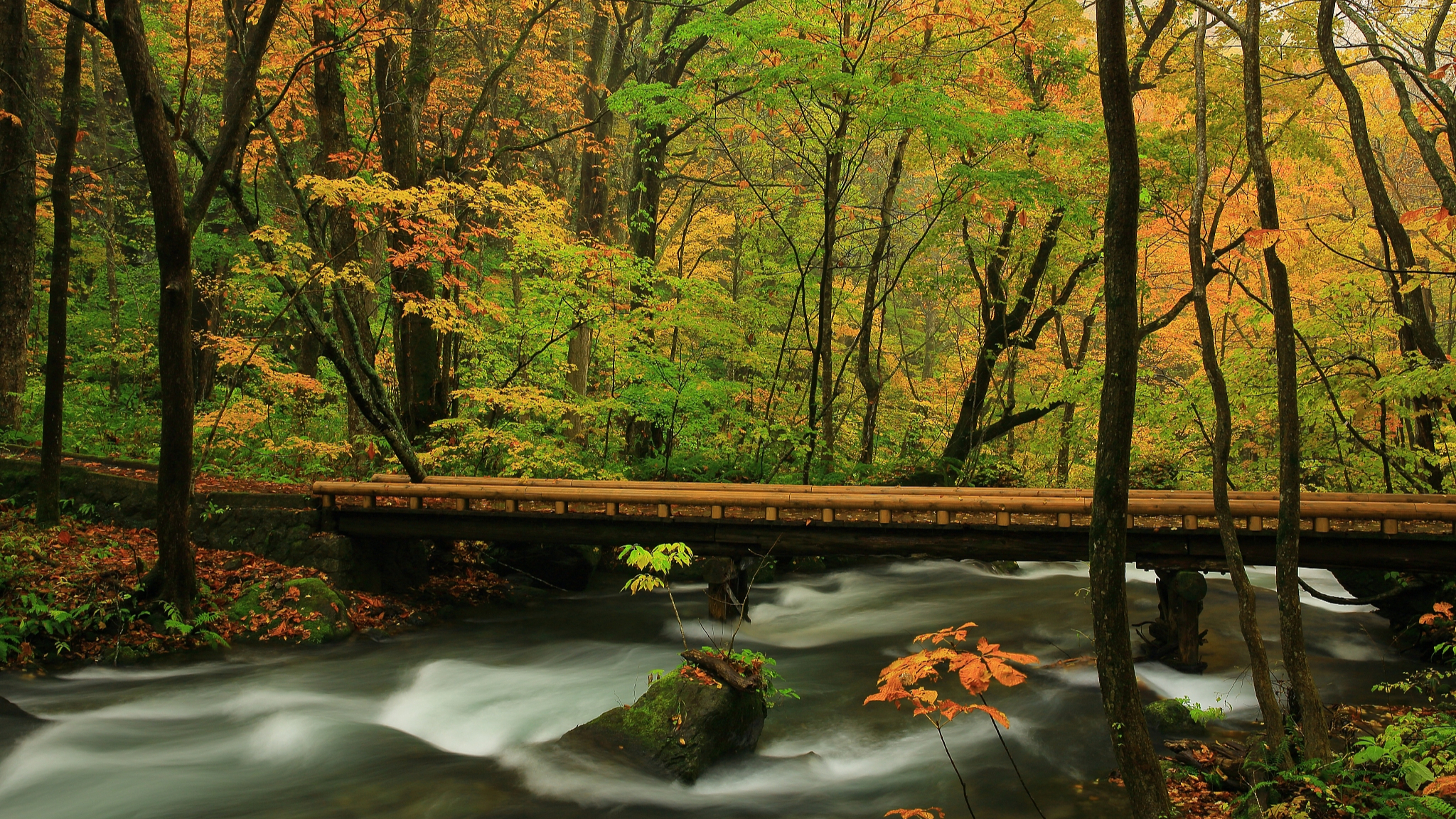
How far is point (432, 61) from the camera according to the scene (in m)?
11.6

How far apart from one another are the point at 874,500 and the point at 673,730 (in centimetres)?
326

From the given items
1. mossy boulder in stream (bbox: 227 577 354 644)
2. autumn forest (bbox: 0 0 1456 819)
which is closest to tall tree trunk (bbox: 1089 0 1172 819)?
autumn forest (bbox: 0 0 1456 819)

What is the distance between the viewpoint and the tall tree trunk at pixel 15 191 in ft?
32.9

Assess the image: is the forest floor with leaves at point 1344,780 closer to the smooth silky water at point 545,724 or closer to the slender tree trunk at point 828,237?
the smooth silky water at point 545,724

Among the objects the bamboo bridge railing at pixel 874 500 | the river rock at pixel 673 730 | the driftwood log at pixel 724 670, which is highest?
the bamboo bridge railing at pixel 874 500

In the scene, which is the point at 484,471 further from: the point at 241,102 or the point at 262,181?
the point at 262,181

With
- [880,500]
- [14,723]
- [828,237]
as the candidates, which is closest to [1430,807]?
[880,500]

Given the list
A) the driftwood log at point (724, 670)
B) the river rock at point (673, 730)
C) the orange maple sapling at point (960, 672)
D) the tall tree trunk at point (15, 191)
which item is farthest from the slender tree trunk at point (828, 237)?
the tall tree trunk at point (15, 191)

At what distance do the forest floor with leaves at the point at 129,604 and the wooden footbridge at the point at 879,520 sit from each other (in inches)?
39.4

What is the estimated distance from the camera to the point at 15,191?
1028 cm

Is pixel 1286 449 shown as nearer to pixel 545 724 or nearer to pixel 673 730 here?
pixel 673 730

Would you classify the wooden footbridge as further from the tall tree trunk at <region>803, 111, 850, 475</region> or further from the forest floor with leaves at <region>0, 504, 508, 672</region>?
the tall tree trunk at <region>803, 111, 850, 475</region>

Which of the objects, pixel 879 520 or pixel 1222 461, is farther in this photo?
Result: pixel 879 520

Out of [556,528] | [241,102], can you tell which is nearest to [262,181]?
[241,102]
